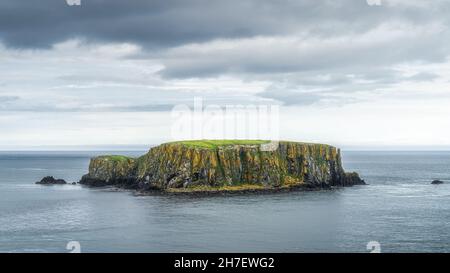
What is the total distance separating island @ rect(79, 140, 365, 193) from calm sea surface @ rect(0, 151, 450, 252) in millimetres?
14266

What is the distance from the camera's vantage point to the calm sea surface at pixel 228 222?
75000 mm

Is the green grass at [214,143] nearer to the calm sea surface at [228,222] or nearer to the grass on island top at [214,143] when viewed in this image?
→ the grass on island top at [214,143]

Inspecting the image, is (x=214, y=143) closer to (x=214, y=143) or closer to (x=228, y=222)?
(x=214, y=143)

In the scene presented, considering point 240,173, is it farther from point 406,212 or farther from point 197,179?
point 406,212

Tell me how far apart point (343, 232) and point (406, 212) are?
3208 cm

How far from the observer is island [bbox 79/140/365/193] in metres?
155

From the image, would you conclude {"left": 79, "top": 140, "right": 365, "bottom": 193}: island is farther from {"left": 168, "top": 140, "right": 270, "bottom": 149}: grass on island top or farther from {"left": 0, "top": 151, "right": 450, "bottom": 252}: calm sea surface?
{"left": 0, "top": 151, "right": 450, "bottom": 252}: calm sea surface

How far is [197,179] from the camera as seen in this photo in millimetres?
154250

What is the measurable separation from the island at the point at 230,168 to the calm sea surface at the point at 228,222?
46.8 ft

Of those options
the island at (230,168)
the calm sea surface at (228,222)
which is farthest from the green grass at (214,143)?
the calm sea surface at (228,222)

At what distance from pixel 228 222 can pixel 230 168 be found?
6544 cm
